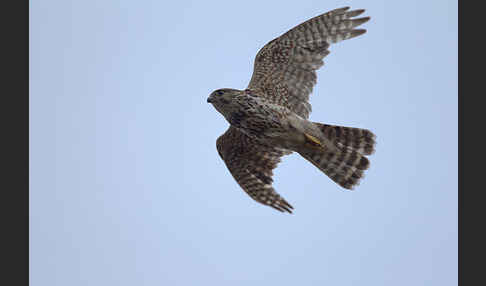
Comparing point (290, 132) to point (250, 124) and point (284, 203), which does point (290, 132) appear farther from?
point (284, 203)

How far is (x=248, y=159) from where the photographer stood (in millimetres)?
8180

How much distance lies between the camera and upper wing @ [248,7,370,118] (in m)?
7.82

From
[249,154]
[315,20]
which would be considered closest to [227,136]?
[249,154]

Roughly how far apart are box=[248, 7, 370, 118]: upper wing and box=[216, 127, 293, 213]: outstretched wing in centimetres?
76

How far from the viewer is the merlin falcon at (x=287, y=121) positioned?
7.15 m

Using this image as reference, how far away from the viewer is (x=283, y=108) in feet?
24.1

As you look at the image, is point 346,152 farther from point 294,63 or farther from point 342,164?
point 294,63

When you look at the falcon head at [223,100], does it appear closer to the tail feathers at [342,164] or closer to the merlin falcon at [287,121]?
the merlin falcon at [287,121]

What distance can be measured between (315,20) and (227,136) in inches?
84.2

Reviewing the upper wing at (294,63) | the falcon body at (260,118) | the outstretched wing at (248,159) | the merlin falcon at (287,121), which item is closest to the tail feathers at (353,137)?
the merlin falcon at (287,121)

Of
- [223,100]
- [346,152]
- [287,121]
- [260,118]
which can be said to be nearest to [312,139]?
[287,121]

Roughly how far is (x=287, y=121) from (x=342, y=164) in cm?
102

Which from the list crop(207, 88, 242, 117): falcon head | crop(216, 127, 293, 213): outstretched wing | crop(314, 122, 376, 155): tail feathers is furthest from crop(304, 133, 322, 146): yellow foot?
crop(207, 88, 242, 117): falcon head

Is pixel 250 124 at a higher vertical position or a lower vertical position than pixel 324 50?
lower
